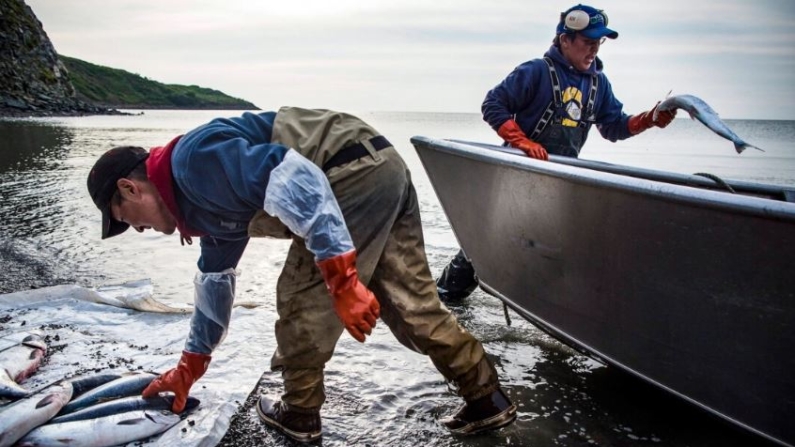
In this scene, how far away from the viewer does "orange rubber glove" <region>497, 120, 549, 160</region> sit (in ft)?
13.4

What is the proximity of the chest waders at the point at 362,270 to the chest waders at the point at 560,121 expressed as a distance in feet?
7.18

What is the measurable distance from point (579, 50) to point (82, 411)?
4040 mm

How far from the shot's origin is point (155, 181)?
2.22 metres

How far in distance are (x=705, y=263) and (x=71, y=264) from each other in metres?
5.72

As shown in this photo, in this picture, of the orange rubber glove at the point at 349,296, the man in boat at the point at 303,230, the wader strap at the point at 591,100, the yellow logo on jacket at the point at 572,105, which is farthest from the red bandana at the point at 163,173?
the wader strap at the point at 591,100

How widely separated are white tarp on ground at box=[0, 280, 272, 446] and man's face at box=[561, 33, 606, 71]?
123 inches

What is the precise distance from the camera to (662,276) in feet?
8.14

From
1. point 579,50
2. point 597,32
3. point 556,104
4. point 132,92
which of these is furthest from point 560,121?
point 132,92

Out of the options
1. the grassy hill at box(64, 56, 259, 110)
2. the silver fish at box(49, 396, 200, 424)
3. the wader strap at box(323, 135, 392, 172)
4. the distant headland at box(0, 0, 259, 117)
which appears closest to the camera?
the wader strap at box(323, 135, 392, 172)

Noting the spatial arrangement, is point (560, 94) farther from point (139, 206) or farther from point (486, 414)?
point (139, 206)

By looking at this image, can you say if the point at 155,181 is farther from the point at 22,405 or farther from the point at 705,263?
the point at 705,263

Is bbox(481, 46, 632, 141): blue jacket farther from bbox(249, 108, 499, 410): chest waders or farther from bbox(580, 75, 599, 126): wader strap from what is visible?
bbox(249, 108, 499, 410): chest waders

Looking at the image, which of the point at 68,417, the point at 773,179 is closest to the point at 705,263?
the point at 68,417

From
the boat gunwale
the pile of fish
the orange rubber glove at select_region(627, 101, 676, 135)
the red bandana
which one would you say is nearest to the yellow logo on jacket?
the orange rubber glove at select_region(627, 101, 676, 135)
